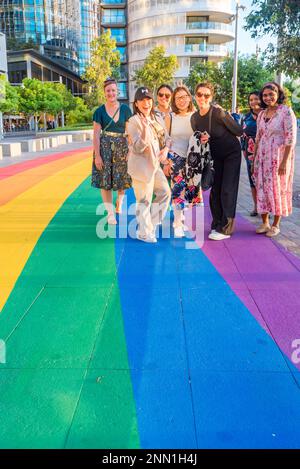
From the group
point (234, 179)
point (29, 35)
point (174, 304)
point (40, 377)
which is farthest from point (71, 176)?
point (29, 35)

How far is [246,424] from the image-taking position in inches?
98.9

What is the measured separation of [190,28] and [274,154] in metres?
61.6

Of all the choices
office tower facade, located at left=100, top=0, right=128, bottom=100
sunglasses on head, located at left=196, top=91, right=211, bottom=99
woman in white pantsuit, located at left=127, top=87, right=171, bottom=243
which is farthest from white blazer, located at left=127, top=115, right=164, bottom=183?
office tower facade, located at left=100, top=0, right=128, bottom=100

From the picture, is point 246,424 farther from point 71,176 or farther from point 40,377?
point 71,176

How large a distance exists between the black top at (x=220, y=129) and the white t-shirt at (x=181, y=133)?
0.11 m

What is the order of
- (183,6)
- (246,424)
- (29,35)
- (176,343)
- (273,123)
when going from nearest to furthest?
(246,424), (176,343), (273,123), (183,6), (29,35)

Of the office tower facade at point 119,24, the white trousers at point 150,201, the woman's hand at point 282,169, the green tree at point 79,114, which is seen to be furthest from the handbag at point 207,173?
the office tower facade at point 119,24

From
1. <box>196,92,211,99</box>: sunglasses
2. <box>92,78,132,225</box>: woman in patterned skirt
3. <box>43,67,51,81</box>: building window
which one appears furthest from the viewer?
<box>43,67,51,81</box>: building window

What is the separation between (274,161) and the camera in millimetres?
5891

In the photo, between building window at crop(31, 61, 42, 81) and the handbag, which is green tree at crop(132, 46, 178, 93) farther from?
the handbag

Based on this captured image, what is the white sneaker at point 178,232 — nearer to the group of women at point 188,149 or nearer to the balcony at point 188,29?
the group of women at point 188,149

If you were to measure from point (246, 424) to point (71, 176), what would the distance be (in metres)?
10.8

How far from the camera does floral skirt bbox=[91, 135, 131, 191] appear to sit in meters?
6.54

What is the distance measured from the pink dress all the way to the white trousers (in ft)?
4.08
